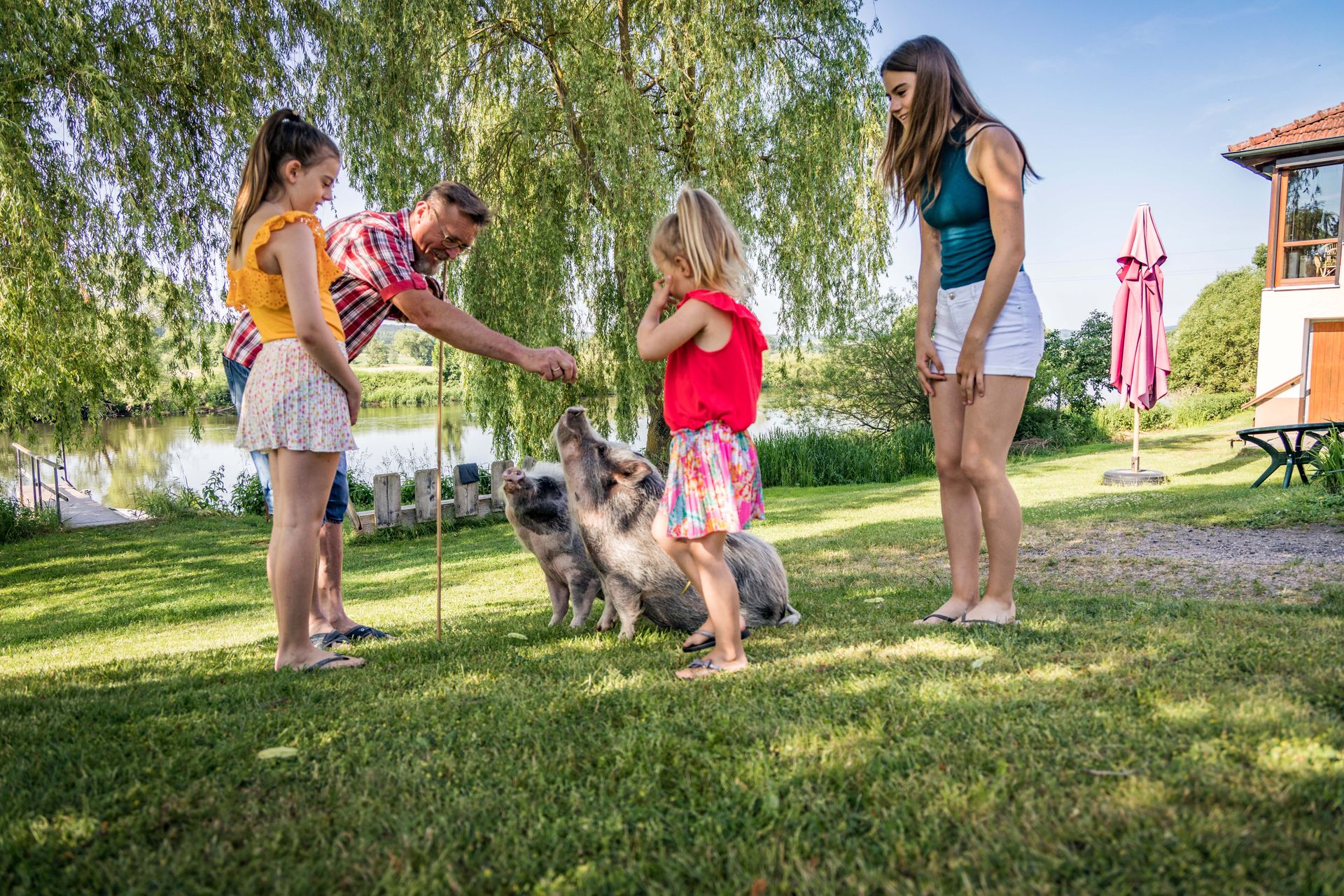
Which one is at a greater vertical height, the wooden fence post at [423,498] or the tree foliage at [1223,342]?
the tree foliage at [1223,342]

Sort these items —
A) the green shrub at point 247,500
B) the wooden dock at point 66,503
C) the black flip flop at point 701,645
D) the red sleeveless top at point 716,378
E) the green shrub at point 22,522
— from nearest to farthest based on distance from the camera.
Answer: the red sleeveless top at point 716,378
the black flip flop at point 701,645
the green shrub at point 22,522
the wooden dock at point 66,503
the green shrub at point 247,500

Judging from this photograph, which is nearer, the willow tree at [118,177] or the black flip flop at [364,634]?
the black flip flop at [364,634]

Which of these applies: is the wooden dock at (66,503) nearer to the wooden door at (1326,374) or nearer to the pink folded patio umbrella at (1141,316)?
the pink folded patio umbrella at (1141,316)

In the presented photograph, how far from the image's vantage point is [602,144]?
37.2ft

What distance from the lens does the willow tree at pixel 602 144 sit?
11094 mm

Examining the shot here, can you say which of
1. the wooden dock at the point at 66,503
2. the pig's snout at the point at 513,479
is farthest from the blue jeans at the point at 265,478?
the wooden dock at the point at 66,503

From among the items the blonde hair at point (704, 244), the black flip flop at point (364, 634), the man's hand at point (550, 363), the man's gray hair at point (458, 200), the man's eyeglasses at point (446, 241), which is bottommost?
the black flip flop at point (364, 634)

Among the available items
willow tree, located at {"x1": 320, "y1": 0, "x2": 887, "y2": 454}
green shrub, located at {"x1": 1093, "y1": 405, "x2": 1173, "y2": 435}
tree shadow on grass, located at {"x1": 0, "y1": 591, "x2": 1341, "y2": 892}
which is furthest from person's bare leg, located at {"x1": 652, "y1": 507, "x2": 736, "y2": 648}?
green shrub, located at {"x1": 1093, "y1": 405, "x2": 1173, "y2": 435}

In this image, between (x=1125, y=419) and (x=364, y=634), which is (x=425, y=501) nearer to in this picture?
(x=364, y=634)

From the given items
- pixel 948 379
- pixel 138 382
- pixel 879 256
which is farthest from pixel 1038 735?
pixel 879 256

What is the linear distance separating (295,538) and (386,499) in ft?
33.8

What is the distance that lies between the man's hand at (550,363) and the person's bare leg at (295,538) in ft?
2.87

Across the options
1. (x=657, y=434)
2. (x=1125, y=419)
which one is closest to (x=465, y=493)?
(x=657, y=434)

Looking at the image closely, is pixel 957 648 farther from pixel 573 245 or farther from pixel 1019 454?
pixel 1019 454
